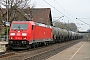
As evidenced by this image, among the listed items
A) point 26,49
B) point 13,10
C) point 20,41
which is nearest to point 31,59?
point 20,41

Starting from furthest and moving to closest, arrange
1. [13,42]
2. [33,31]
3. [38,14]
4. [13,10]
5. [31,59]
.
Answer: [38,14], [13,10], [33,31], [13,42], [31,59]

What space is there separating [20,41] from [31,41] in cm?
143

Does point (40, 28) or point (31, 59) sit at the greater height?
point (40, 28)

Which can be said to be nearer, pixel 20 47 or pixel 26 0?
pixel 20 47

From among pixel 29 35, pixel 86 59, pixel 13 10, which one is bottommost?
pixel 86 59

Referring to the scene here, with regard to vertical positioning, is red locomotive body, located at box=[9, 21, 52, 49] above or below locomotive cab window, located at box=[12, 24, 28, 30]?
below

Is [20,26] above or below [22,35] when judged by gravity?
above

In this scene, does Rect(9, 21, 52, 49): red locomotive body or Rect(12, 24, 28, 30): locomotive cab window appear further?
Rect(12, 24, 28, 30): locomotive cab window

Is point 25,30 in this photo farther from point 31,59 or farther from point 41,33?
point 31,59

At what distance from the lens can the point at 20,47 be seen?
79.0ft

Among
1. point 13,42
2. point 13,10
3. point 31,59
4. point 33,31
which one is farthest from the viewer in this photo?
point 13,10

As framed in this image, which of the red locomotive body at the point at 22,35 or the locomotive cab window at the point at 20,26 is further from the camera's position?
the locomotive cab window at the point at 20,26

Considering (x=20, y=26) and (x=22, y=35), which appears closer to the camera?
(x=22, y=35)

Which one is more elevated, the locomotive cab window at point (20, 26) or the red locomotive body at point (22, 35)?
the locomotive cab window at point (20, 26)
